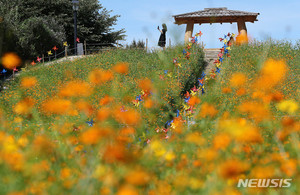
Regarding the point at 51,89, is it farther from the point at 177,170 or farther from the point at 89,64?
the point at 177,170

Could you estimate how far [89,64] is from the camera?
697 inches

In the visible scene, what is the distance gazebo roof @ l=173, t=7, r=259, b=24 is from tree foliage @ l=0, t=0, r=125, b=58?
9651 millimetres

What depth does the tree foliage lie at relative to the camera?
20703mm

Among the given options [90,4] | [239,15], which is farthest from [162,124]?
[90,4]

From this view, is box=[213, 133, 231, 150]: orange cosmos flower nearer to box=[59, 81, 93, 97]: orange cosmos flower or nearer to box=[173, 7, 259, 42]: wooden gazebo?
box=[59, 81, 93, 97]: orange cosmos flower

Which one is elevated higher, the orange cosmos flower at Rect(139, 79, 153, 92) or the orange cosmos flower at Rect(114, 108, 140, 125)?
the orange cosmos flower at Rect(114, 108, 140, 125)

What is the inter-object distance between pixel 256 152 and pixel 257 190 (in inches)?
15.8

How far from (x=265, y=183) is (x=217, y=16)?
681 inches

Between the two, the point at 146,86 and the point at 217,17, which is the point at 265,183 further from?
the point at 217,17

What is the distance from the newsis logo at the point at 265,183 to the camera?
248 cm

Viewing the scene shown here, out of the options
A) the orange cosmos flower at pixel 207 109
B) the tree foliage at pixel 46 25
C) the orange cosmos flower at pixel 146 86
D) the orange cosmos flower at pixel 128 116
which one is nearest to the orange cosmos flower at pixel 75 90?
the orange cosmos flower at pixel 128 116

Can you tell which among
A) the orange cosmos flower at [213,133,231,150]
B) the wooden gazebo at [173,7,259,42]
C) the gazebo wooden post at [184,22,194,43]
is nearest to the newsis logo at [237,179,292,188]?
the orange cosmos flower at [213,133,231,150]

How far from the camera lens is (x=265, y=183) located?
2492 mm

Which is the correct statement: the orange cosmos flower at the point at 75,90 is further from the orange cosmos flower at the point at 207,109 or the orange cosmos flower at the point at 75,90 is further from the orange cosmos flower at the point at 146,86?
the orange cosmos flower at the point at 146,86
